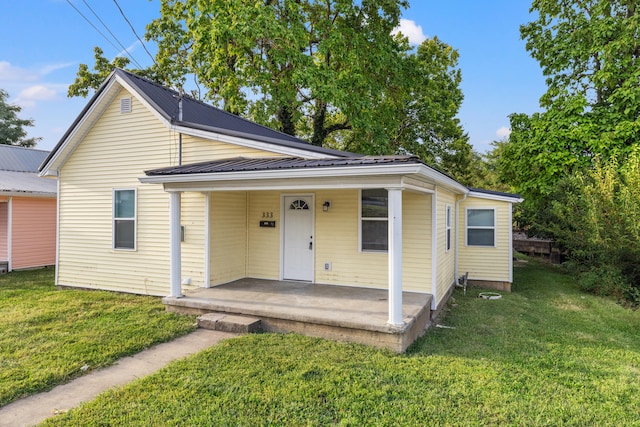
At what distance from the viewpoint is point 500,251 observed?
968 cm

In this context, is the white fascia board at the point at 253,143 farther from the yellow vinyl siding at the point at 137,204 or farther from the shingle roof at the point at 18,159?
the shingle roof at the point at 18,159

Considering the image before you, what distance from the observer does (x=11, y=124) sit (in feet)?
91.8

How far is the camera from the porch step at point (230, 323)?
18.2ft

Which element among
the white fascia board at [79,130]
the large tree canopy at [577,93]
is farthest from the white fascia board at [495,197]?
the white fascia board at [79,130]

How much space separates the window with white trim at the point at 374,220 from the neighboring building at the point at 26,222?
37.6ft

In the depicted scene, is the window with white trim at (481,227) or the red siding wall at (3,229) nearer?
the window with white trim at (481,227)

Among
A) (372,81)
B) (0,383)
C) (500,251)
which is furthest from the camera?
(372,81)

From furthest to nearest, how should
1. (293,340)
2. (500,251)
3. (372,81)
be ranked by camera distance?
(372,81) → (500,251) → (293,340)

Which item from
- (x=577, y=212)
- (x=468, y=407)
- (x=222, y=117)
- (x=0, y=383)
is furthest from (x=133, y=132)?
(x=577, y=212)

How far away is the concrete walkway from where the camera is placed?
11.1 ft

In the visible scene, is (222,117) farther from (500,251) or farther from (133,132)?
(500,251)

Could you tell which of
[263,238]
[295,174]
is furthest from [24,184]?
[295,174]

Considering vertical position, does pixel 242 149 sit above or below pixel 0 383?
above

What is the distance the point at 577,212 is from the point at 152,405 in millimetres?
10905
